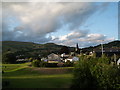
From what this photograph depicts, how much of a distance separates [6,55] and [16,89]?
14024 mm

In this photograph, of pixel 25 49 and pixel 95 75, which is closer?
pixel 95 75

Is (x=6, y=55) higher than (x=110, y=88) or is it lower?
higher

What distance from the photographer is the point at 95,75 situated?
821 cm

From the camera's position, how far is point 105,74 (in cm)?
781

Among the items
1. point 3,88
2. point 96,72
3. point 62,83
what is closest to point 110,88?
point 96,72

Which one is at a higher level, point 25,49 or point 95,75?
point 25,49

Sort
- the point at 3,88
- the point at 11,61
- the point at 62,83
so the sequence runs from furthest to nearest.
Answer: the point at 11,61
the point at 62,83
the point at 3,88

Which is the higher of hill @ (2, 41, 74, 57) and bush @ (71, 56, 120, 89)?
hill @ (2, 41, 74, 57)

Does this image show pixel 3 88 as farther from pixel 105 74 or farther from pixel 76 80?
A: pixel 105 74

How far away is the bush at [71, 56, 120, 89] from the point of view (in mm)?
7733

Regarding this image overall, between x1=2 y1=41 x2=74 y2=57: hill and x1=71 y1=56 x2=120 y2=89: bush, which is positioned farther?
x1=2 y1=41 x2=74 y2=57: hill

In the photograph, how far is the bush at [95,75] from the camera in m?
7.73

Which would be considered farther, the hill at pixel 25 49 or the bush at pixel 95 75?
the hill at pixel 25 49

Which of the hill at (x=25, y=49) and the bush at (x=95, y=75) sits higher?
the hill at (x=25, y=49)
